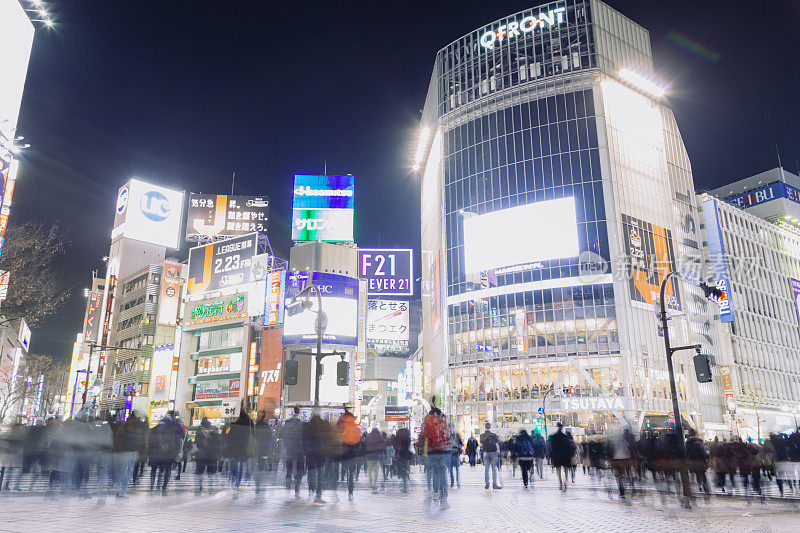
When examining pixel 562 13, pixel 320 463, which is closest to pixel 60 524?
pixel 320 463

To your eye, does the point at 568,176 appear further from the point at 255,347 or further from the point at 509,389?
the point at 255,347

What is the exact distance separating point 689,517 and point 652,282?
60800 mm

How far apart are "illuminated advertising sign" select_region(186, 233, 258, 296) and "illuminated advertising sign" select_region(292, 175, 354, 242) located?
5.84 metres

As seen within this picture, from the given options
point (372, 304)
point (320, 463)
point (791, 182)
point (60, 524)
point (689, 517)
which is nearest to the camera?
point (60, 524)

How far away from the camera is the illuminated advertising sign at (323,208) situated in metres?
67.8

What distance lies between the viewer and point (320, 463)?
1301 centimetres

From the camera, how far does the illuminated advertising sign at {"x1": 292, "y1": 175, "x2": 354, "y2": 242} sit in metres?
67.8

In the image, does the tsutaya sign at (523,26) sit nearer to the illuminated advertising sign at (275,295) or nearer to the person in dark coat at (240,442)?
the illuminated advertising sign at (275,295)

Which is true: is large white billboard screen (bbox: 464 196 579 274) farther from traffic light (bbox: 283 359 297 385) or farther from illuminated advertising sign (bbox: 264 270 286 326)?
traffic light (bbox: 283 359 297 385)

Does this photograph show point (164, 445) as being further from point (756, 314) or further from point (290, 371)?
point (756, 314)

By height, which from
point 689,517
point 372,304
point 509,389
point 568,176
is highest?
point 568,176

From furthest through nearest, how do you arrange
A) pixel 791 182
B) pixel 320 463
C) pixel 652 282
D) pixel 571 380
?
1. pixel 791 182
2. pixel 652 282
3. pixel 571 380
4. pixel 320 463

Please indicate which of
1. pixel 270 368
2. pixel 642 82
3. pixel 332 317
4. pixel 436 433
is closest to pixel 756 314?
pixel 642 82

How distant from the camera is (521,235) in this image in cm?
6881
